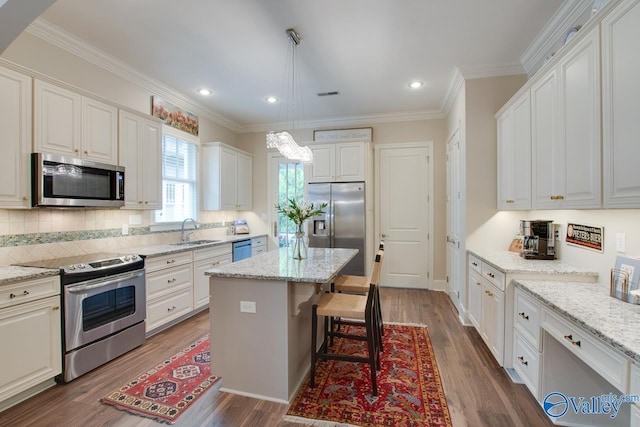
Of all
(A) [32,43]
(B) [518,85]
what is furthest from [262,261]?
(B) [518,85]

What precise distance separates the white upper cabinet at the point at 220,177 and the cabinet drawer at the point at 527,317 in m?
4.04

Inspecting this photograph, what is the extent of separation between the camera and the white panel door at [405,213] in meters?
4.90

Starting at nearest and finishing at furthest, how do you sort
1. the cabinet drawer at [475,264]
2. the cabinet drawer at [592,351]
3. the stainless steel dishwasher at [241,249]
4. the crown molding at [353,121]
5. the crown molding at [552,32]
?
1. the cabinet drawer at [592,351]
2. the crown molding at [552,32]
3. the cabinet drawer at [475,264]
4. the stainless steel dishwasher at [241,249]
5. the crown molding at [353,121]

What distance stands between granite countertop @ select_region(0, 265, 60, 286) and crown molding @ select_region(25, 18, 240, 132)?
2006mm

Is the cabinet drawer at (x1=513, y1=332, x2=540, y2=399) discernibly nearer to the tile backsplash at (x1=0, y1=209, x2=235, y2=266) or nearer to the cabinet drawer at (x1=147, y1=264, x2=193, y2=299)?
the cabinet drawer at (x1=147, y1=264, x2=193, y2=299)

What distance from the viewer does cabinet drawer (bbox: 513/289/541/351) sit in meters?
1.91

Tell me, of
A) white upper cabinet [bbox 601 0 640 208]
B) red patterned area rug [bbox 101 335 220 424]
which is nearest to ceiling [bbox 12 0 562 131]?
white upper cabinet [bbox 601 0 640 208]

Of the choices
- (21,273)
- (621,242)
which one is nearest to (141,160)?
(21,273)

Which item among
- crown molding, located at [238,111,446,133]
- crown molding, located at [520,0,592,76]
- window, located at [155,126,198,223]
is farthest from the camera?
crown molding, located at [238,111,446,133]

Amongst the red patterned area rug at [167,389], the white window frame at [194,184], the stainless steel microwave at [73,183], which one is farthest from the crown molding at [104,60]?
the red patterned area rug at [167,389]

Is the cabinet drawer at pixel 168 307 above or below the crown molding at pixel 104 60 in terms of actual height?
below

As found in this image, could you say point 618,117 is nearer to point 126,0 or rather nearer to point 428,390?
point 428,390

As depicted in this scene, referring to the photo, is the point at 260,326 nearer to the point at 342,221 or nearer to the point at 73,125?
the point at 73,125

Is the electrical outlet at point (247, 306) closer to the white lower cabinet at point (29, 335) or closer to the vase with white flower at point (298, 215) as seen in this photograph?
the vase with white flower at point (298, 215)
